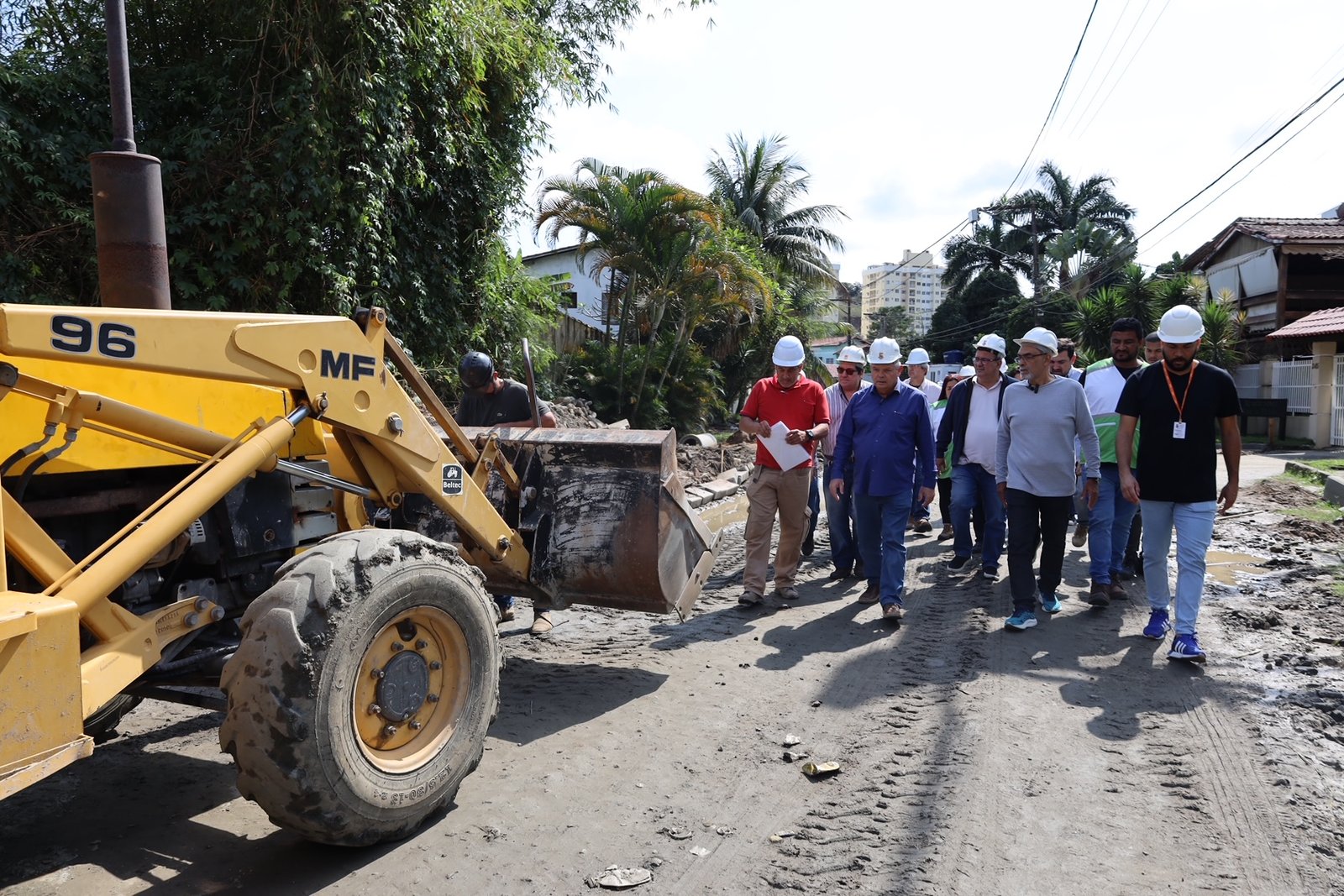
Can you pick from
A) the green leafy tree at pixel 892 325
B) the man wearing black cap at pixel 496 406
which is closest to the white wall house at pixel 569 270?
the man wearing black cap at pixel 496 406

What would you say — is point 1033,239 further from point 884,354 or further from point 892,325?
point 884,354

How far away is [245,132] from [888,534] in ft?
25.2

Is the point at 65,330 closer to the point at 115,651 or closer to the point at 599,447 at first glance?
the point at 115,651

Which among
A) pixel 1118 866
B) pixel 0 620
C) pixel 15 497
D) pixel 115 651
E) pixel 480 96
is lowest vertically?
pixel 1118 866

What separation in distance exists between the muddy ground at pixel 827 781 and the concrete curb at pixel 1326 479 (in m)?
6.17

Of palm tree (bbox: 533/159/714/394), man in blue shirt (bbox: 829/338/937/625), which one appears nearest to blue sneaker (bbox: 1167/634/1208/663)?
man in blue shirt (bbox: 829/338/937/625)

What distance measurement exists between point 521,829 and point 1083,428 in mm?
4589

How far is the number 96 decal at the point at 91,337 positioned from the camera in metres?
2.68

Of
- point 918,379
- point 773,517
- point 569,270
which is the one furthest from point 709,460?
point 569,270

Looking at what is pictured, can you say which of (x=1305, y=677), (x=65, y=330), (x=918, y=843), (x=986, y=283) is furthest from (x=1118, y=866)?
(x=986, y=283)

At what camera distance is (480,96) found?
11383 mm

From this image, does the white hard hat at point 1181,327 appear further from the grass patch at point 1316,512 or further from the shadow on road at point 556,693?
the grass patch at point 1316,512

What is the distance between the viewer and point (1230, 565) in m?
8.06

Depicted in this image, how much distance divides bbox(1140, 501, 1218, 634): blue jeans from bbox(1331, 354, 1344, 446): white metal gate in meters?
17.3
